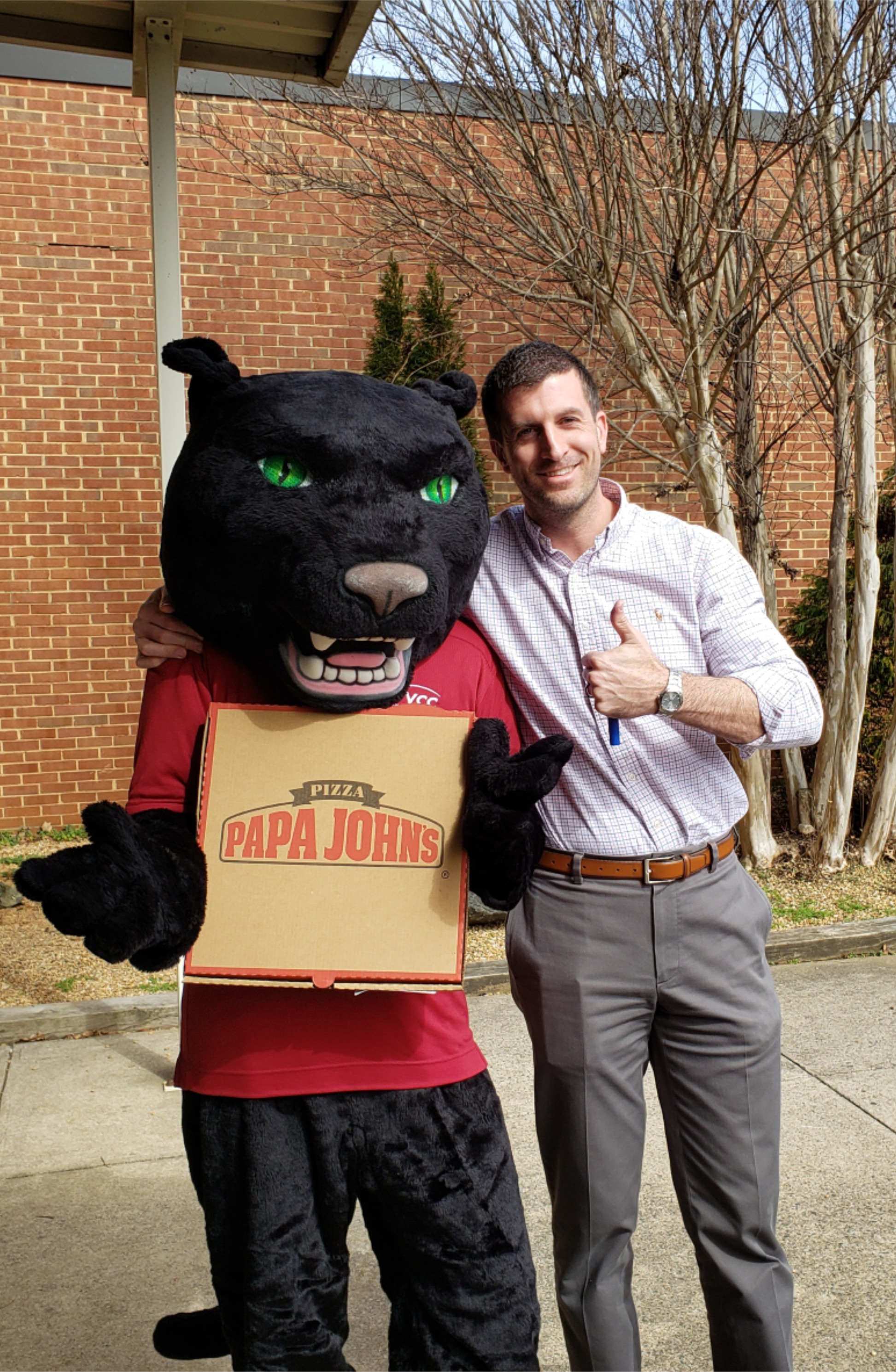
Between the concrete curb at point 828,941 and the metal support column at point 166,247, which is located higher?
the metal support column at point 166,247

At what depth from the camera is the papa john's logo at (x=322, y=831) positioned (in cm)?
184

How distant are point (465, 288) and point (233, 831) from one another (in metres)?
6.12

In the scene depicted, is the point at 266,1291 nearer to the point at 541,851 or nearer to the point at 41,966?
the point at 541,851

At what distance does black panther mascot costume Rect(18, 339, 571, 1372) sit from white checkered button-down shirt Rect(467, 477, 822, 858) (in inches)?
11.9

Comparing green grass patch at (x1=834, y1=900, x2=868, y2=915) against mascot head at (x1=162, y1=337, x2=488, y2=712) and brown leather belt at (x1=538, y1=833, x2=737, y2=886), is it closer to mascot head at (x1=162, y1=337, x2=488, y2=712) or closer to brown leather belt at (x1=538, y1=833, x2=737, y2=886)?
brown leather belt at (x1=538, y1=833, x2=737, y2=886)

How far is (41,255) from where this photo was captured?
22.3ft

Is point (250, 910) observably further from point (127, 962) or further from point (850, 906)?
point (850, 906)

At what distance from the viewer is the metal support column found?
137 inches

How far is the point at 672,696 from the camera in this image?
2.08 m

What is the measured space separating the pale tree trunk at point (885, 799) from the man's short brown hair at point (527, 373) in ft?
14.2

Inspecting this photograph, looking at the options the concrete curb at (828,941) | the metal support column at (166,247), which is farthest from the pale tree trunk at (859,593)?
the metal support column at (166,247)

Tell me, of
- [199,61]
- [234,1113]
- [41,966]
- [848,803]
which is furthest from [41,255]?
[234,1113]

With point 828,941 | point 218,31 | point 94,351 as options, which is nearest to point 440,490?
point 218,31

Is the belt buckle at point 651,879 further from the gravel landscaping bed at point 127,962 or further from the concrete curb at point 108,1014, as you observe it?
the gravel landscaping bed at point 127,962
